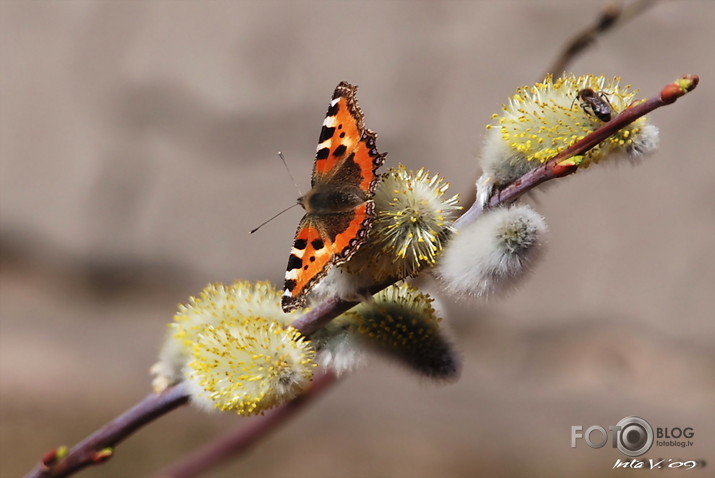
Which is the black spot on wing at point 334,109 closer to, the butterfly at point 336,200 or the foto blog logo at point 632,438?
the butterfly at point 336,200

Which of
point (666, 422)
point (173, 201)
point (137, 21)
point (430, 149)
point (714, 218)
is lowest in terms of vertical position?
point (666, 422)

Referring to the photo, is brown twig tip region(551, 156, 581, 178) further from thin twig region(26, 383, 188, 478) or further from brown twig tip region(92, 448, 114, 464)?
brown twig tip region(92, 448, 114, 464)

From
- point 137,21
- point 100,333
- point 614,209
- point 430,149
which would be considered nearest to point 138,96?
point 137,21

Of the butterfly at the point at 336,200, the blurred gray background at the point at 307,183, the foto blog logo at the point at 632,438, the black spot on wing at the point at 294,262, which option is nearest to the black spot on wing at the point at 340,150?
the butterfly at the point at 336,200

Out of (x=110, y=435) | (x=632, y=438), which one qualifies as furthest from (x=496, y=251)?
(x=632, y=438)

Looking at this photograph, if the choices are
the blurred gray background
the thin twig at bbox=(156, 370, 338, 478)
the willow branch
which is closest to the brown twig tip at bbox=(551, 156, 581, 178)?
the willow branch

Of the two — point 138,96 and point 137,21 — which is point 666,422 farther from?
point 137,21
